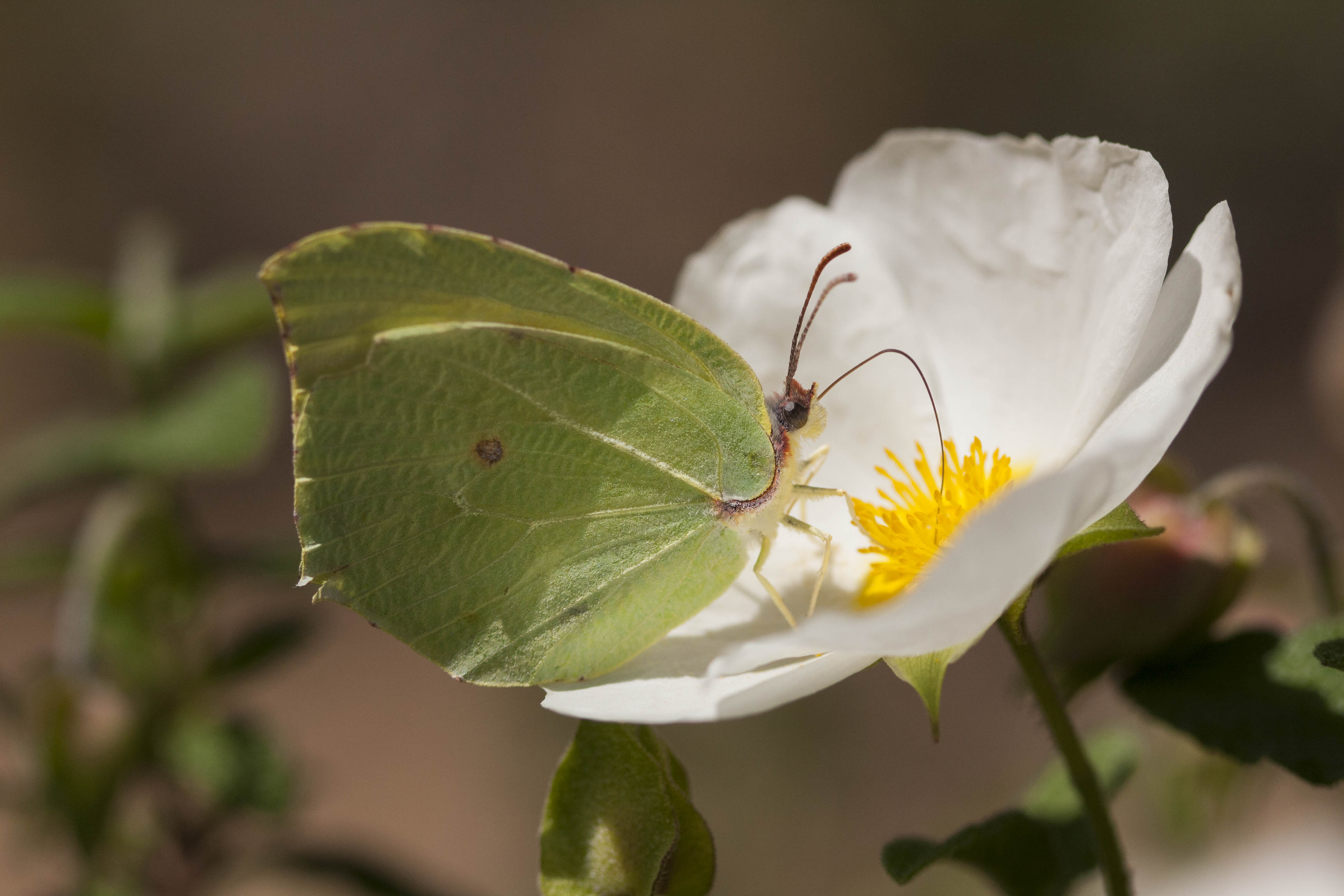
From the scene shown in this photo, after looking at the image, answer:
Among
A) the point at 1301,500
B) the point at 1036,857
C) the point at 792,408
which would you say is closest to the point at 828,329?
the point at 792,408

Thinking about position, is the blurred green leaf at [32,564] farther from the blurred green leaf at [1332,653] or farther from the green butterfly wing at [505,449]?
the blurred green leaf at [1332,653]

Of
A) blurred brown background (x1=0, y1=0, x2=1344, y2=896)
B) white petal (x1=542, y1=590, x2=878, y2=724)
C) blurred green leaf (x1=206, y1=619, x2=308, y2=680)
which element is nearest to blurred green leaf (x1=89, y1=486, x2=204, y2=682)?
blurred green leaf (x1=206, y1=619, x2=308, y2=680)

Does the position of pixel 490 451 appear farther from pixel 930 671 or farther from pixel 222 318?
pixel 222 318

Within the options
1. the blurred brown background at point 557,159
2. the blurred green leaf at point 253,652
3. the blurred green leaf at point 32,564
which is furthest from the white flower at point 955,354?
the blurred brown background at point 557,159

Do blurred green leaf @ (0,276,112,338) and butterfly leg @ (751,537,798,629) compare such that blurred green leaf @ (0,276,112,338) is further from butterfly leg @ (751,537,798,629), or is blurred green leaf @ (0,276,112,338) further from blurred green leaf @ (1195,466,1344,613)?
blurred green leaf @ (1195,466,1344,613)

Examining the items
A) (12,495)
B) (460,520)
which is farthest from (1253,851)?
(12,495)

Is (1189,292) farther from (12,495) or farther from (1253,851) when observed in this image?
(12,495)

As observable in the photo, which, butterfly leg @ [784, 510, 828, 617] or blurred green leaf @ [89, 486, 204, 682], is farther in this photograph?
blurred green leaf @ [89, 486, 204, 682]
